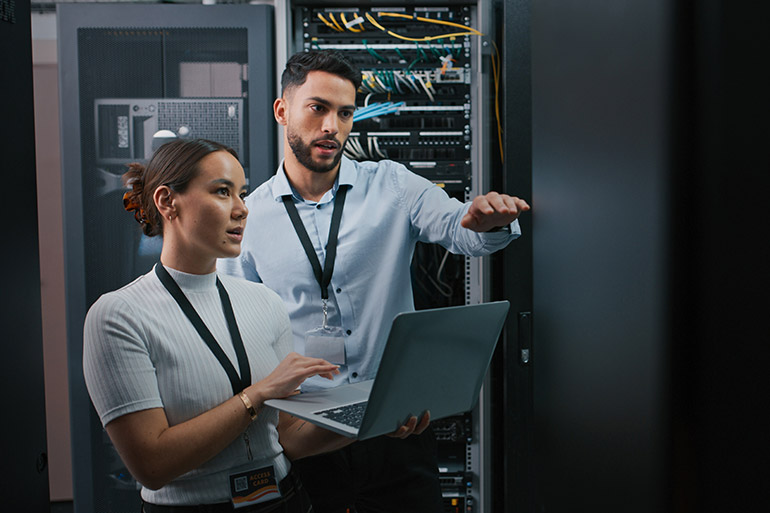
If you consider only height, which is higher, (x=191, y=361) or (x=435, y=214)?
(x=435, y=214)

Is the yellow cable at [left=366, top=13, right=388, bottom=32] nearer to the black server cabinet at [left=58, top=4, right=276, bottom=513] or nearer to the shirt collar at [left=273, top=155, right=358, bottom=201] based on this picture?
the black server cabinet at [left=58, top=4, right=276, bottom=513]

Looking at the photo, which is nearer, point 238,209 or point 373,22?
point 238,209

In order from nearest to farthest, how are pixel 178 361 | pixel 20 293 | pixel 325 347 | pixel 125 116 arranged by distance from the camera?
pixel 20 293 → pixel 178 361 → pixel 325 347 → pixel 125 116

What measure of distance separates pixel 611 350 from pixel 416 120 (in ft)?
4.77

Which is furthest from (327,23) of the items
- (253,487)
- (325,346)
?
(253,487)

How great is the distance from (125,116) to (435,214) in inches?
50.8

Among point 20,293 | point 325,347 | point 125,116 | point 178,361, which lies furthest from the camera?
point 125,116

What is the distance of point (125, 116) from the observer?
197 centimetres

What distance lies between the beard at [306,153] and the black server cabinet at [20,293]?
0.58 m

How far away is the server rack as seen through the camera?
6.56ft

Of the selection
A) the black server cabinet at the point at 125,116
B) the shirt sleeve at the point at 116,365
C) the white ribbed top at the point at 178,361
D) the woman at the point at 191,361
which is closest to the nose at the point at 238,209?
the woman at the point at 191,361

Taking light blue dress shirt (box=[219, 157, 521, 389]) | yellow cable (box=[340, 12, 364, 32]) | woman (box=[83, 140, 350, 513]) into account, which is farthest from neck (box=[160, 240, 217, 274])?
yellow cable (box=[340, 12, 364, 32])

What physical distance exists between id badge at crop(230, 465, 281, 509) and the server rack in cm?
124

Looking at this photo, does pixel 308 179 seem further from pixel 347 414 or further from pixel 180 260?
pixel 347 414
